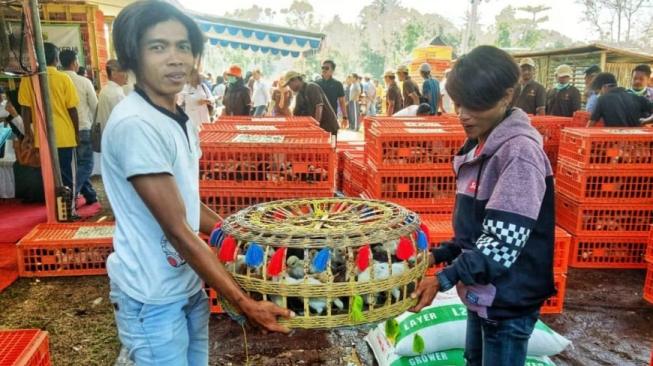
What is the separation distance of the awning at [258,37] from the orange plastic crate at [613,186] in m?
6.32

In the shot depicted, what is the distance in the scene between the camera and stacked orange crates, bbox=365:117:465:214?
3.95 metres

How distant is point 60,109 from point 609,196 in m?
5.79

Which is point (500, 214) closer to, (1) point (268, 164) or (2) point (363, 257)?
(2) point (363, 257)

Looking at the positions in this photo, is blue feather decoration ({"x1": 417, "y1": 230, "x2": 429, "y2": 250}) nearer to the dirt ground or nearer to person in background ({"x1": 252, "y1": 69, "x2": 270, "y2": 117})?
the dirt ground

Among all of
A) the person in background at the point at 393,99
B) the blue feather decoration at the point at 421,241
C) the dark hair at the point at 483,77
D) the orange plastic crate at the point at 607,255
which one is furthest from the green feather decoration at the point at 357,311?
the person in background at the point at 393,99

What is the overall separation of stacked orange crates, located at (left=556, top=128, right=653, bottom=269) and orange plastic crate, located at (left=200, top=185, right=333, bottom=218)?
2416 mm

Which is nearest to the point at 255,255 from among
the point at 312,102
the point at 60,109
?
the point at 60,109

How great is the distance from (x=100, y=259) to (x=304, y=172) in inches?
81.7

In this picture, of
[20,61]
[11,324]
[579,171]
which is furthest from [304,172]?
[20,61]

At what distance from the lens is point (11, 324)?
3336mm

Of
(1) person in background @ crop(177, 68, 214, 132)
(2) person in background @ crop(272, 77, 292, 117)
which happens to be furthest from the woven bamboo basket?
(2) person in background @ crop(272, 77, 292, 117)

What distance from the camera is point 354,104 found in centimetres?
1600

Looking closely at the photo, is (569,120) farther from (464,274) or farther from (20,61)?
(20,61)

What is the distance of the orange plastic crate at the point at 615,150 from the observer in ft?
13.8
